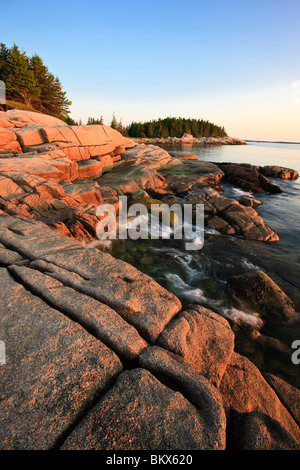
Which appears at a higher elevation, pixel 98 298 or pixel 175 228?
pixel 98 298

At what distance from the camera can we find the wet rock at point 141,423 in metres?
2.11

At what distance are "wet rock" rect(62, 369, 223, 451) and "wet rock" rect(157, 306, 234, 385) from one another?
762 millimetres

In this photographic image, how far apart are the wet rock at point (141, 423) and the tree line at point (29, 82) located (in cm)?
5224

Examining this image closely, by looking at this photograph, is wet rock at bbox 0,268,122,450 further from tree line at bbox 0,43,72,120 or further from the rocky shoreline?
tree line at bbox 0,43,72,120

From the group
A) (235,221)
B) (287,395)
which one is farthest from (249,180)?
(287,395)

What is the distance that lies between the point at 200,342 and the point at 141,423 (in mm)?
1839

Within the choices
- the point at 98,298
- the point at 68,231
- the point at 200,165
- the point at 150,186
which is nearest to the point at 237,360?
the point at 98,298

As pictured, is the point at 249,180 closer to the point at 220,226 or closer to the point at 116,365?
the point at 220,226

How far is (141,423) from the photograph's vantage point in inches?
89.4

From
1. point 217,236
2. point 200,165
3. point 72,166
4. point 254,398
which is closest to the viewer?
point 254,398

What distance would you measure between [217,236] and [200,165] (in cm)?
1854

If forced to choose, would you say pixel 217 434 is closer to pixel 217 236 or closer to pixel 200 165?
pixel 217 236

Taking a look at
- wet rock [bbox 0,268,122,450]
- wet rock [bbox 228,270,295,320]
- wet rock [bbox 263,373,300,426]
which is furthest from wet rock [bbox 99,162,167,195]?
wet rock [bbox 263,373,300,426]

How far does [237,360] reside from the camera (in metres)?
3.90
